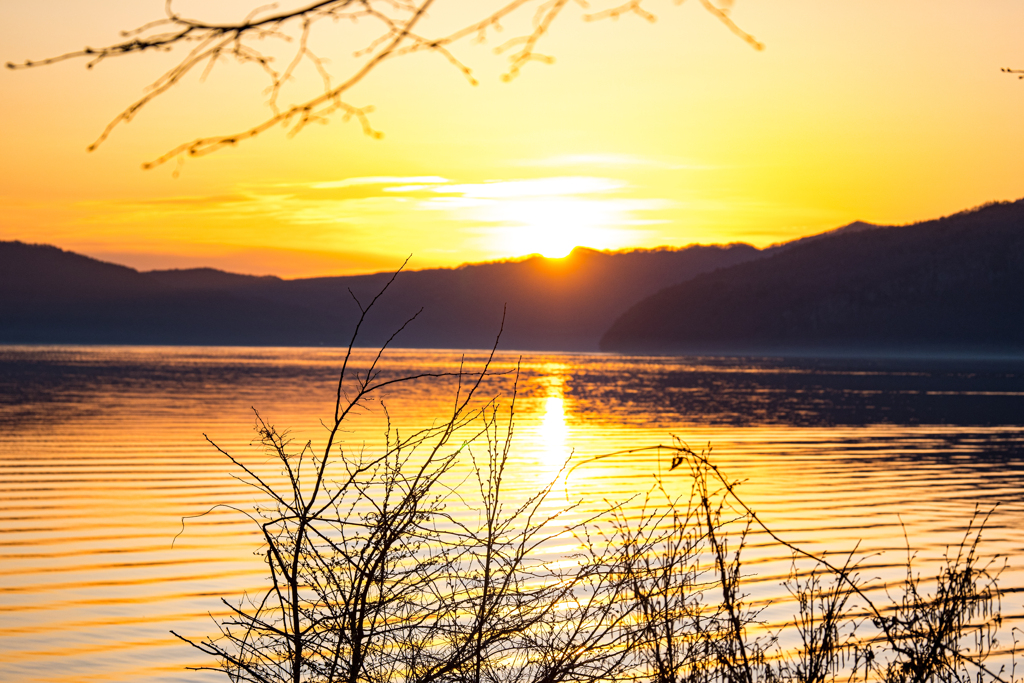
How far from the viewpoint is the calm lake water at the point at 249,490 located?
420 inches

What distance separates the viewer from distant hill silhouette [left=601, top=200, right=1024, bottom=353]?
15788 cm

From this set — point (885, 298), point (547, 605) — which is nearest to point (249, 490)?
point (547, 605)

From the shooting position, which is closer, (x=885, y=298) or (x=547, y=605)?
(x=547, y=605)

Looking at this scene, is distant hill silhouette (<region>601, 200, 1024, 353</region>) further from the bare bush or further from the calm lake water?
the bare bush

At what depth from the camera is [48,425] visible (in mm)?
31094

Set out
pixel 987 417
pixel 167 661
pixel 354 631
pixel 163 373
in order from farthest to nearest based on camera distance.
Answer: pixel 163 373 → pixel 987 417 → pixel 167 661 → pixel 354 631

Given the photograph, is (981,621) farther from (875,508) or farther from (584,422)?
(584,422)

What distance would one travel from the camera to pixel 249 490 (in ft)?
62.6

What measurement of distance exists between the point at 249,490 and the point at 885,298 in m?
160

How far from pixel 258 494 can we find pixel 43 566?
6.19 m

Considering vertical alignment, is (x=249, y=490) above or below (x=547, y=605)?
below

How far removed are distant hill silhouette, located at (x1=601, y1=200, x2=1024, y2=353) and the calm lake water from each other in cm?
11476

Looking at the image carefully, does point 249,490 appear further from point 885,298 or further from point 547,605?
point 885,298

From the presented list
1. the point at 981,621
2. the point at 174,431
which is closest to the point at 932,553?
the point at 981,621
